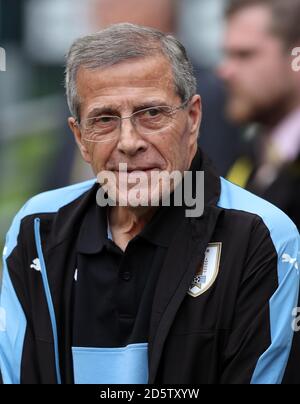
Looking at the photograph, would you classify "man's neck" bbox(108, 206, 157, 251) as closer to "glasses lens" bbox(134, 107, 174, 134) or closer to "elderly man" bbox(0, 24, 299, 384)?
"elderly man" bbox(0, 24, 299, 384)

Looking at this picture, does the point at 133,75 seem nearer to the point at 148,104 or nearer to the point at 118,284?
the point at 148,104

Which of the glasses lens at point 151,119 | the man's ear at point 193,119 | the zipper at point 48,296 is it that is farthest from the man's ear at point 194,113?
the zipper at point 48,296

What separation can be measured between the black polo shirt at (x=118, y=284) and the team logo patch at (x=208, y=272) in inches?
5.0

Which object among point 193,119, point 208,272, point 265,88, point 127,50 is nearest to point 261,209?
point 208,272

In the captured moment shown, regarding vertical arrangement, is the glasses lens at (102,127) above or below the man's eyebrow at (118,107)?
below

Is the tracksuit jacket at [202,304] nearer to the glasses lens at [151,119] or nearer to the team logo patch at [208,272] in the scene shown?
the team logo patch at [208,272]

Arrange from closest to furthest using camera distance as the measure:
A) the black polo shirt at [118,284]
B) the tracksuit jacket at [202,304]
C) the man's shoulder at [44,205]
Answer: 1. the tracksuit jacket at [202,304]
2. the black polo shirt at [118,284]
3. the man's shoulder at [44,205]

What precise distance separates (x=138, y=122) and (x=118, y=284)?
48cm

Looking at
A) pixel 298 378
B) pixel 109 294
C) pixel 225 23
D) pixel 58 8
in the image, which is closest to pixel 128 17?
pixel 225 23

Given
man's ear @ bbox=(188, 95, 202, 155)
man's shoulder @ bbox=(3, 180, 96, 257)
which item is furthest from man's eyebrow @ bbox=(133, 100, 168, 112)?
man's shoulder @ bbox=(3, 180, 96, 257)

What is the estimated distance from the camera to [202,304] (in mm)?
2605

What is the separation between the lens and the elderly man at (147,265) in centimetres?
260

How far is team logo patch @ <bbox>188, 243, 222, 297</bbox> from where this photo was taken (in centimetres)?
263

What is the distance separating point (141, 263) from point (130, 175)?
0.27m
